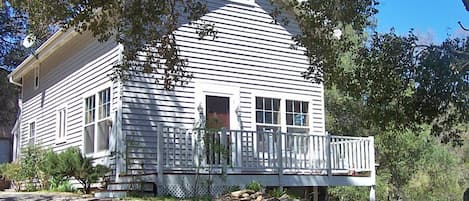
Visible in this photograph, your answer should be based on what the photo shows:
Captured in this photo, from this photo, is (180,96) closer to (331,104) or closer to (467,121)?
(467,121)

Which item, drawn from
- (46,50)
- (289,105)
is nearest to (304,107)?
(289,105)

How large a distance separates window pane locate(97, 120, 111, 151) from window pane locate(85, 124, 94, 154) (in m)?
0.52

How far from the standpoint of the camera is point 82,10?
9914 mm

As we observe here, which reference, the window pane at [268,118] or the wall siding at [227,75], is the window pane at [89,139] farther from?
the window pane at [268,118]

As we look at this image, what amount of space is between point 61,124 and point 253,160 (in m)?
6.99

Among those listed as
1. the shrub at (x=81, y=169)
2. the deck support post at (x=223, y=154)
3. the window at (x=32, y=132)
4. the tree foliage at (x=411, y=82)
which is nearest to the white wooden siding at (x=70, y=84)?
the window at (x=32, y=132)

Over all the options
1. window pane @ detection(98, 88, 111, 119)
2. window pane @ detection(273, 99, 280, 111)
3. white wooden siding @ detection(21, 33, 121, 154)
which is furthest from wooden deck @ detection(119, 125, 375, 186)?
white wooden siding @ detection(21, 33, 121, 154)

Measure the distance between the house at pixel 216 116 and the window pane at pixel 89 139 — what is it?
1.1 inches

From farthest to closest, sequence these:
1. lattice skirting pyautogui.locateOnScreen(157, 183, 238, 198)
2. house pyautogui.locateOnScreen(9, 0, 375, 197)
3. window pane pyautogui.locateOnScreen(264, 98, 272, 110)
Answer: window pane pyautogui.locateOnScreen(264, 98, 272, 110) → house pyautogui.locateOnScreen(9, 0, 375, 197) → lattice skirting pyautogui.locateOnScreen(157, 183, 238, 198)

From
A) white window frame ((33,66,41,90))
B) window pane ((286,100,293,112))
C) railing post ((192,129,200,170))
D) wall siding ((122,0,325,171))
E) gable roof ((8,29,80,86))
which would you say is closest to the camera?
railing post ((192,129,200,170))

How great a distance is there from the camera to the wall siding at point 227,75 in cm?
1345

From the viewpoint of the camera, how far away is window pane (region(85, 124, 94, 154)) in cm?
1501

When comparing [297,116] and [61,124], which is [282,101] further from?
[61,124]

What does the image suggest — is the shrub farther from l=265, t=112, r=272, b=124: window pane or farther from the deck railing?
l=265, t=112, r=272, b=124: window pane
